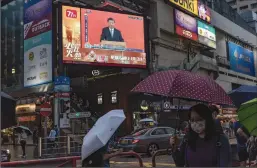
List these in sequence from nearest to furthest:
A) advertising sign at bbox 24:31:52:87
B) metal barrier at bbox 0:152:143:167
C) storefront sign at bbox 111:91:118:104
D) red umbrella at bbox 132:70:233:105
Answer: red umbrella at bbox 132:70:233:105, metal barrier at bbox 0:152:143:167, advertising sign at bbox 24:31:52:87, storefront sign at bbox 111:91:118:104

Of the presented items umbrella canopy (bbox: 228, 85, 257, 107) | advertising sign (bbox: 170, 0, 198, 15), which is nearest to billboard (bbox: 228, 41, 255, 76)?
advertising sign (bbox: 170, 0, 198, 15)

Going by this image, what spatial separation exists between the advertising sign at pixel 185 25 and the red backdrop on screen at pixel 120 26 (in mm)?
6631

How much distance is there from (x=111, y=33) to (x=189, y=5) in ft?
42.5

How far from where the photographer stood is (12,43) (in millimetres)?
33594

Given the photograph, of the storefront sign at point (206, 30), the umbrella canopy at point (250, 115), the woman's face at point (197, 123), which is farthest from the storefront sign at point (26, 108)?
the woman's face at point (197, 123)

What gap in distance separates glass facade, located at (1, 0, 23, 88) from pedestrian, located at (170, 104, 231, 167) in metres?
28.9

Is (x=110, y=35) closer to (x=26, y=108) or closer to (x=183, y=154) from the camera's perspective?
(x=26, y=108)

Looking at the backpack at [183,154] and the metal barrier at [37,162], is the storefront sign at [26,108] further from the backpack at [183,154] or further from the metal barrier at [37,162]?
the backpack at [183,154]

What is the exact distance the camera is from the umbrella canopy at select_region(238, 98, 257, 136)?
14.1ft

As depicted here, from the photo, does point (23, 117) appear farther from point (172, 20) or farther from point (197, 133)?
point (197, 133)

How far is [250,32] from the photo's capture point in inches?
2223

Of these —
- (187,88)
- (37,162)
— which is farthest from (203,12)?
(187,88)

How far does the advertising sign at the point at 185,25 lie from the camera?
115 feet

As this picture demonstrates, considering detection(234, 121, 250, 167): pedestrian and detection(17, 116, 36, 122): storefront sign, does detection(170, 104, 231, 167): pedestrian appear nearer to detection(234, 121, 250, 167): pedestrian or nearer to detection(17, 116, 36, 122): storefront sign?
detection(234, 121, 250, 167): pedestrian
